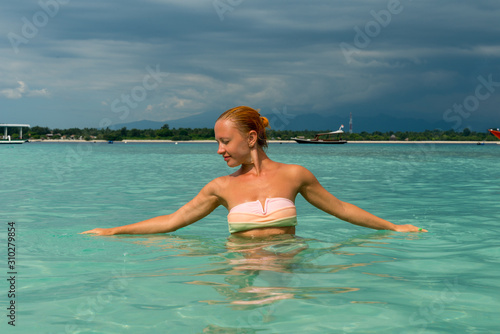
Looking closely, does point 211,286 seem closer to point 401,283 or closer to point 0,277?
point 401,283

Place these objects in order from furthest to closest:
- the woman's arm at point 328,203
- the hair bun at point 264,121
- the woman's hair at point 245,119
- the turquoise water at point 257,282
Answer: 1. the woman's arm at point 328,203
2. the hair bun at point 264,121
3. the woman's hair at point 245,119
4. the turquoise water at point 257,282

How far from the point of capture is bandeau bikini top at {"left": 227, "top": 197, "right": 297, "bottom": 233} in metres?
4.82

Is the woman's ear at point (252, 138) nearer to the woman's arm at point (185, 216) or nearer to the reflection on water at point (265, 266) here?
the woman's arm at point (185, 216)

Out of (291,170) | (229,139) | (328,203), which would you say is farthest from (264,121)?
(328,203)

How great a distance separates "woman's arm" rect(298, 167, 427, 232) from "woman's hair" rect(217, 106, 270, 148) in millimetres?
601

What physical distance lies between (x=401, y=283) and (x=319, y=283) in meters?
0.75

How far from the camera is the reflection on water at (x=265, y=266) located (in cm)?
393

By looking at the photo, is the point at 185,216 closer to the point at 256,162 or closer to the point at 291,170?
the point at 256,162

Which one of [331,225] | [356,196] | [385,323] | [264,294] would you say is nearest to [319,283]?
[264,294]

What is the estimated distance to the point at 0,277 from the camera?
4863 millimetres

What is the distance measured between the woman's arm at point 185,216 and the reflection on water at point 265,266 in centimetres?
36

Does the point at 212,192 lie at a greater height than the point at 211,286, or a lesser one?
greater

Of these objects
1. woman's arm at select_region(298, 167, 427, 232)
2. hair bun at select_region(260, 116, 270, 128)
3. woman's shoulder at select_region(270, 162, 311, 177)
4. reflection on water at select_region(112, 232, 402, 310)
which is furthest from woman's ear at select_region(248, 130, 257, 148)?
reflection on water at select_region(112, 232, 402, 310)

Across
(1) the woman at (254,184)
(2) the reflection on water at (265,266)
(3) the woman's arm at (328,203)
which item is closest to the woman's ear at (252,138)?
(1) the woman at (254,184)
